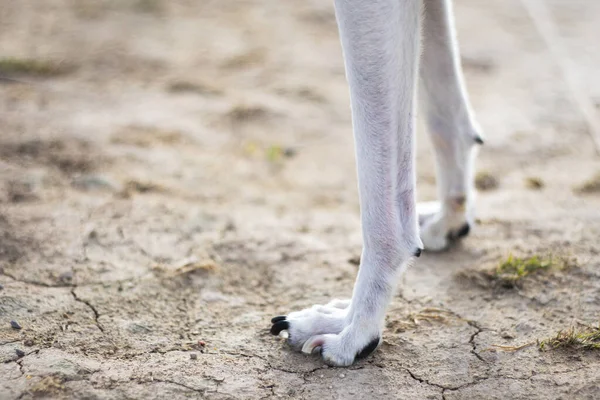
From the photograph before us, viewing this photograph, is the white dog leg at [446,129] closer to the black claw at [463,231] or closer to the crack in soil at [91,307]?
the black claw at [463,231]

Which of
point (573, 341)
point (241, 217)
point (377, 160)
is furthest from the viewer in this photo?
point (241, 217)

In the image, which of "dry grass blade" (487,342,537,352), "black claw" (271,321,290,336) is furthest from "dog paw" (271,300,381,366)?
"dry grass blade" (487,342,537,352)

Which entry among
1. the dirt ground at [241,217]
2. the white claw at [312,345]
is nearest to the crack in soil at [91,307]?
the dirt ground at [241,217]

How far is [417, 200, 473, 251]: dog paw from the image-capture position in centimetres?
326

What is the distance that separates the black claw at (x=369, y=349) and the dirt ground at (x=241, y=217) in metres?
0.05

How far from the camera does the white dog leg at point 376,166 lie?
2.34 m

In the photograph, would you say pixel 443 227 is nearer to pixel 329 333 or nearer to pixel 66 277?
pixel 329 333

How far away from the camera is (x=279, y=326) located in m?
2.63

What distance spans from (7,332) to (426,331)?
155cm

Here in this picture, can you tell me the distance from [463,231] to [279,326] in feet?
3.63

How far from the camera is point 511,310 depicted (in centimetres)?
285

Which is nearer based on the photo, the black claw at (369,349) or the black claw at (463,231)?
the black claw at (369,349)

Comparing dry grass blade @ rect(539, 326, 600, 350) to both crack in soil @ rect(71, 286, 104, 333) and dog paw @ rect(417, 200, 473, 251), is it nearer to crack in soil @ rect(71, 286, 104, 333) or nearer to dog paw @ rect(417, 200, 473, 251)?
dog paw @ rect(417, 200, 473, 251)

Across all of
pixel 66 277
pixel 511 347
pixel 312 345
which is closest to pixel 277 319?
pixel 312 345
